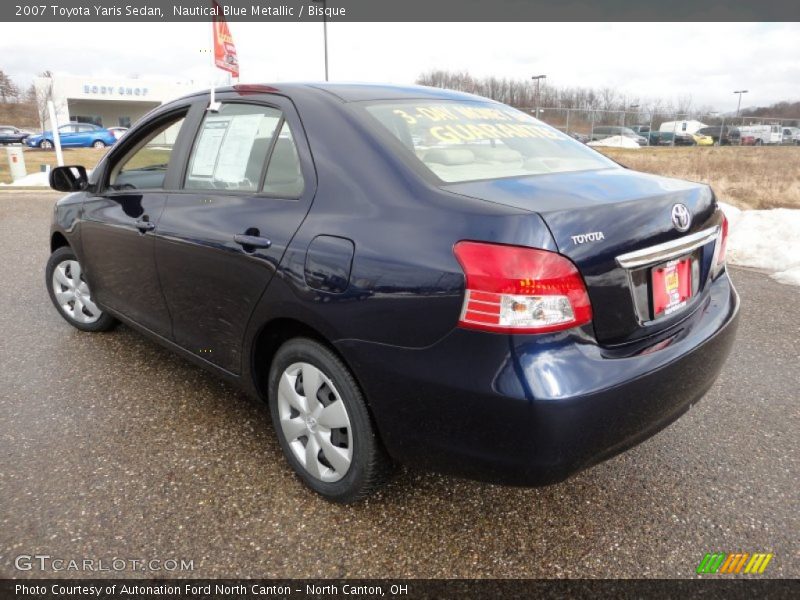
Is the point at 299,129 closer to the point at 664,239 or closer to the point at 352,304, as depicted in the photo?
the point at 352,304

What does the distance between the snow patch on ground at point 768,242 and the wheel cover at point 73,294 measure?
6.33m

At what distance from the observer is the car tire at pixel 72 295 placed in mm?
4070

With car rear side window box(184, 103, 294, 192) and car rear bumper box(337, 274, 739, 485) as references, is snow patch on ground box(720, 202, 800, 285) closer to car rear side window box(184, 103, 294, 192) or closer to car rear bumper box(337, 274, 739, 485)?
car rear bumper box(337, 274, 739, 485)

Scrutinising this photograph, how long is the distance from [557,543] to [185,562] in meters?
1.35

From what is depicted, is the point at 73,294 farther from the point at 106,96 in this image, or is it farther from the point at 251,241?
the point at 106,96

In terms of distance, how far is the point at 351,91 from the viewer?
259cm

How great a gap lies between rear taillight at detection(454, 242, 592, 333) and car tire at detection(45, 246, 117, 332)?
3241 mm

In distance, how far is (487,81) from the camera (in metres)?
60.3

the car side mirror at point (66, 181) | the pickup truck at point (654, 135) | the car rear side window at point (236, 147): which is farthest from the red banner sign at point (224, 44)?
the pickup truck at point (654, 135)

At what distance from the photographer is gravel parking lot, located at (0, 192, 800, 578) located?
208 centimetres

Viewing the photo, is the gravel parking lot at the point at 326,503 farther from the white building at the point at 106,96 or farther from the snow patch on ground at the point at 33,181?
the white building at the point at 106,96

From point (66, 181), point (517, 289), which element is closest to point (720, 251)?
point (517, 289)

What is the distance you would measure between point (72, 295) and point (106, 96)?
51606 millimetres

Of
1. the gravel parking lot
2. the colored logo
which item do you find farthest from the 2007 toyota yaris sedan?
the colored logo
